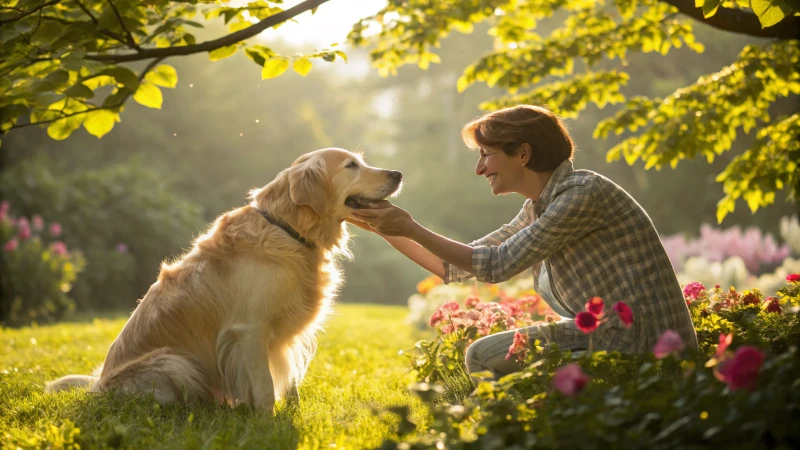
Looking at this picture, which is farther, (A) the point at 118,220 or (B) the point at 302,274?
(A) the point at 118,220

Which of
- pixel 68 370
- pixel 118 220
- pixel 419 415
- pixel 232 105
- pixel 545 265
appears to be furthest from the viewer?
pixel 232 105

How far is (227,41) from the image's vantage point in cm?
368

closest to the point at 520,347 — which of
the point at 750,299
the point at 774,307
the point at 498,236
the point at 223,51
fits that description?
the point at 498,236

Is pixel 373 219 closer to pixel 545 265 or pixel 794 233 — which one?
pixel 545 265

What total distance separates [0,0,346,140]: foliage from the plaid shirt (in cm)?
148

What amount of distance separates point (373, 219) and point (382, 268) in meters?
14.9

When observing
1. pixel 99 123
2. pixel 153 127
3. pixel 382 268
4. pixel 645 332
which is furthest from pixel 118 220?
pixel 645 332

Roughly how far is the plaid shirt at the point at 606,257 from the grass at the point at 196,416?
0.93 metres

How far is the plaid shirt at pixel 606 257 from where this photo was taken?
10.4 ft

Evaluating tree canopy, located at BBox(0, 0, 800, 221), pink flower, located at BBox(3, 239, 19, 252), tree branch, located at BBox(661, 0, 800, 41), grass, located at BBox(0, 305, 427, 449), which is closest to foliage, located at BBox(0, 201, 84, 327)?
pink flower, located at BBox(3, 239, 19, 252)

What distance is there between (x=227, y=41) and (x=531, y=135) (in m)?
1.74

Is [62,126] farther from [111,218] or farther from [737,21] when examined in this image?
[111,218]

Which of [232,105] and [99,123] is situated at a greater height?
[99,123]

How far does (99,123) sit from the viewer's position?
12.6ft
